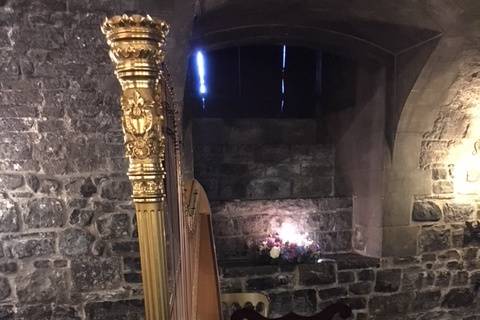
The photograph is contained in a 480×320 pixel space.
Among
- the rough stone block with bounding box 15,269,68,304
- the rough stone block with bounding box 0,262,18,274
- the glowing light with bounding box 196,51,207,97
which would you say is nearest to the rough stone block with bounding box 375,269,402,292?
the glowing light with bounding box 196,51,207,97

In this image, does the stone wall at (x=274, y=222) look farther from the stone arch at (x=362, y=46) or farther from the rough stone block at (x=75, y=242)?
the rough stone block at (x=75, y=242)

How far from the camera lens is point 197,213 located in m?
1.69

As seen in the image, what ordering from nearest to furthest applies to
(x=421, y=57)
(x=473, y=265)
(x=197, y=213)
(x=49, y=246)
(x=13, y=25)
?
(x=197, y=213) → (x=13, y=25) → (x=49, y=246) → (x=421, y=57) → (x=473, y=265)

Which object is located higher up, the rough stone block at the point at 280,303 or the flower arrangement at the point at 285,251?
the flower arrangement at the point at 285,251

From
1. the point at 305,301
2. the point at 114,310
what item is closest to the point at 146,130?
the point at 114,310

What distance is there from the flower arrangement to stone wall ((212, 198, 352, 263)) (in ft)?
0.41

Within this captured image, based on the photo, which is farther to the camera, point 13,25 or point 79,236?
point 79,236

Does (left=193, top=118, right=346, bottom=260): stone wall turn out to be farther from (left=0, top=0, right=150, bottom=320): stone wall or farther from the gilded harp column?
the gilded harp column

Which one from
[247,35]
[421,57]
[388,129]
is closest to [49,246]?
[247,35]

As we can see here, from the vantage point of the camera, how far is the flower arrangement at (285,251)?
305 cm

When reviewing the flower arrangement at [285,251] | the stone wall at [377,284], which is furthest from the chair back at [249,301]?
the flower arrangement at [285,251]

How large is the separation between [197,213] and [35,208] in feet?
4.16

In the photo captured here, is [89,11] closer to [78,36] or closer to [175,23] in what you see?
[78,36]

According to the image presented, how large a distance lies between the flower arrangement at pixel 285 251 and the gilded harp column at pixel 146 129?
2.39 meters
